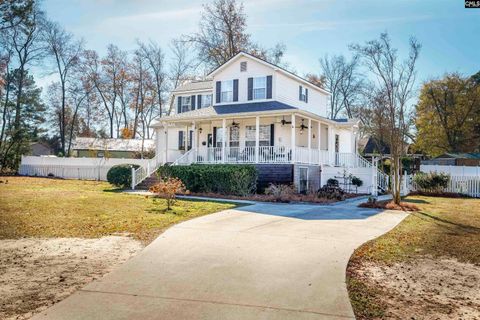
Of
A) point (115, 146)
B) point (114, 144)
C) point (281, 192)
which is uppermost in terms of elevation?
point (114, 144)

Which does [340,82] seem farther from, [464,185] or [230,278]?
[230,278]

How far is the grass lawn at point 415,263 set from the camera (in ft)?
14.6

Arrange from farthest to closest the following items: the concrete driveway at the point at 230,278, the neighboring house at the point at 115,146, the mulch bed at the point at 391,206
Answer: the neighboring house at the point at 115,146
the mulch bed at the point at 391,206
the concrete driveway at the point at 230,278

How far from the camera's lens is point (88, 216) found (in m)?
11.0

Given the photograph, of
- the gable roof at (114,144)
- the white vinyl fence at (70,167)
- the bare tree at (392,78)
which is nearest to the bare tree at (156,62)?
the gable roof at (114,144)

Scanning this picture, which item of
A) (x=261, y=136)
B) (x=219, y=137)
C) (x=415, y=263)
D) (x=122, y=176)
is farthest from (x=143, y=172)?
(x=415, y=263)

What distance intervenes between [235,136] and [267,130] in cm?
219

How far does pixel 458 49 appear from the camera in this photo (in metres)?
19.7

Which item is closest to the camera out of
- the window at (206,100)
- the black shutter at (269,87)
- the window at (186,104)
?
the black shutter at (269,87)

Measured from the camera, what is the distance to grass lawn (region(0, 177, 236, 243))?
8.66 metres

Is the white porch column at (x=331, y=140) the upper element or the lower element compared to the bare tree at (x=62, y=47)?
lower

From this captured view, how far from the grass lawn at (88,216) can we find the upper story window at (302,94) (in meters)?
14.1

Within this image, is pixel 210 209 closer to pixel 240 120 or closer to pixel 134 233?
pixel 134 233

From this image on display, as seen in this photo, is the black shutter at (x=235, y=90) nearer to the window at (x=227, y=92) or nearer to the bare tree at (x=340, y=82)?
the window at (x=227, y=92)
